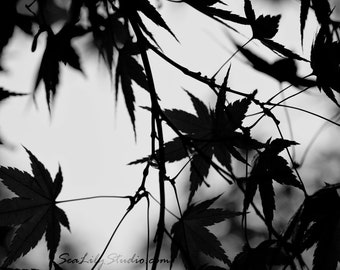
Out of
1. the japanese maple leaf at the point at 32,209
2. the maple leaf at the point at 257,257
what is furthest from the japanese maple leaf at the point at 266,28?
the japanese maple leaf at the point at 32,209

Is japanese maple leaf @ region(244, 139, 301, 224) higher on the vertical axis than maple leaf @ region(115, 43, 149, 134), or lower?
lower

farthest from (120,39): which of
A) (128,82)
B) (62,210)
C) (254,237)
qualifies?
(254,237)

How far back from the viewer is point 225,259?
795 millimetres

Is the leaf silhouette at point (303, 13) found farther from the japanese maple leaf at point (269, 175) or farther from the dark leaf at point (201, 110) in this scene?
the dark leaf at point (201, 110)

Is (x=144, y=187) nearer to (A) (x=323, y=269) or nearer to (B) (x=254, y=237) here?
(A) (x=323, y=269)

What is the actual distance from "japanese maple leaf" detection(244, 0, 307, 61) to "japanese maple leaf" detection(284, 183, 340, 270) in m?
0.25

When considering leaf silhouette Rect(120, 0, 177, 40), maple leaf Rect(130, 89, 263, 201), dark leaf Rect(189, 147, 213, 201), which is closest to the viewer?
leaf silhouette Rect(120, 0, 177, 40)

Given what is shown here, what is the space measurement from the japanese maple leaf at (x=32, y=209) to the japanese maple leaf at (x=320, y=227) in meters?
0.44

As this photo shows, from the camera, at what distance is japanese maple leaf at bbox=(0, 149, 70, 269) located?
807 mm

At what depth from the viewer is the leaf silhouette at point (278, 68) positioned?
89 centimetres

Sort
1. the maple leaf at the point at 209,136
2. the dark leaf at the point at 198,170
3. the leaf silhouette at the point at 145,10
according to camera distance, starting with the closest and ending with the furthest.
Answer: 1. the leaf silhouette at the point at 145,10
2. the maple leaf at the point at 209,136
3. the dark leaf at the point at 198,170

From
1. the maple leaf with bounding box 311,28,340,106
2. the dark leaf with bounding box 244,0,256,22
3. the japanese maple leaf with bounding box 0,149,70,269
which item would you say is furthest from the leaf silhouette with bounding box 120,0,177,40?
the japanese maple leaf with bounding box 0,149,70,269

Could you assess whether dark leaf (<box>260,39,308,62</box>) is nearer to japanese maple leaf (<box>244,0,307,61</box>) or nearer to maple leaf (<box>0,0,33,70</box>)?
japanese maple leaf (<box>244,0,307,61</box>)

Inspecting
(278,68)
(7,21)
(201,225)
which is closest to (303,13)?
(278,68)
